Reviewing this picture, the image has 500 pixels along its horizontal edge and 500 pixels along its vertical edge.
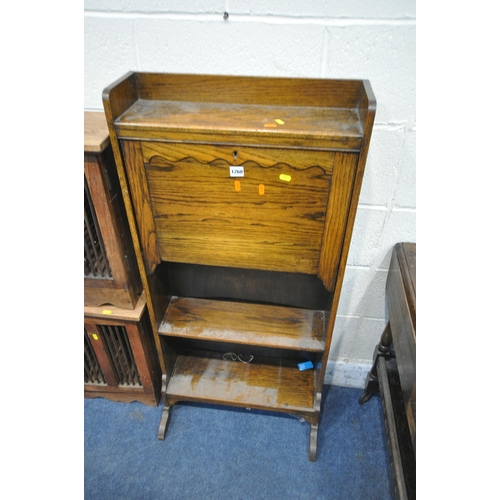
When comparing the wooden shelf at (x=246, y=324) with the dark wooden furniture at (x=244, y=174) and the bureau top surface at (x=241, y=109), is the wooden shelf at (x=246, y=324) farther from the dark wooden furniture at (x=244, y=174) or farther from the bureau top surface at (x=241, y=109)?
the bureau top surface at (x=241, y=109)

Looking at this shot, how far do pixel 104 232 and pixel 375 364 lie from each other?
1209mm

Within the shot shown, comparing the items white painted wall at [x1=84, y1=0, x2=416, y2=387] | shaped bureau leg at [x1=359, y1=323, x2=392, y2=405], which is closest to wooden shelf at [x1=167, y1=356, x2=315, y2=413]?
shaped bureau leg at [x1=359, y1=323, x2=392, y2=405]

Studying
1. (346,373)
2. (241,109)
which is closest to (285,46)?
(241,109)

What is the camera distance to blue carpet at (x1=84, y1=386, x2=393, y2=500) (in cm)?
141

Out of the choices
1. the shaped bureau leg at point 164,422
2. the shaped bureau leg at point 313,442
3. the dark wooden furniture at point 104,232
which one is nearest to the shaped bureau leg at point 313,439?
the shaped bureau leg at point 313,442

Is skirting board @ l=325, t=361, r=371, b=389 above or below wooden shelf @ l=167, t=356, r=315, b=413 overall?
below

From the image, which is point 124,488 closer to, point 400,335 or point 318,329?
point 318,329

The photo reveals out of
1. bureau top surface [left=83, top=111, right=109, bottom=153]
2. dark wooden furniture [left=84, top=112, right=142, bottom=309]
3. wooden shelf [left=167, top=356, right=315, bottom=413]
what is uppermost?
bureau top surface [left=83, top=111, right=109, bottom=153]

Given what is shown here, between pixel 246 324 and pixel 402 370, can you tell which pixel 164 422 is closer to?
pixel 246 324

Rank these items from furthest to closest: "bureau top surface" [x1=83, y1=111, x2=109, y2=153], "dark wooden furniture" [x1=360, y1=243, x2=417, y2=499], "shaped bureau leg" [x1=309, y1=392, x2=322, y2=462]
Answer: "shaped bureau leg" [x1=309, y1=392, x2=322, y2=462], "dark wooden furniture" [x1=360, y1=243, x2=417, y2=499], "bureau top surface" [x1=83, y1=111, x2=109, y2=153]

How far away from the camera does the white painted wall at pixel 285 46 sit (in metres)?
1.01

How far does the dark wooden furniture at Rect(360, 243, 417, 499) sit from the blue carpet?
0.79 feet

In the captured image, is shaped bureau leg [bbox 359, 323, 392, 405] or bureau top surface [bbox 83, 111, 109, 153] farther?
shaped bureau leg [bbox 359, 323, 392, 405]

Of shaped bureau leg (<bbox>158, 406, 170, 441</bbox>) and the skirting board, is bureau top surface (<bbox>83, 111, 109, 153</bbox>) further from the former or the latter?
the skirting board
